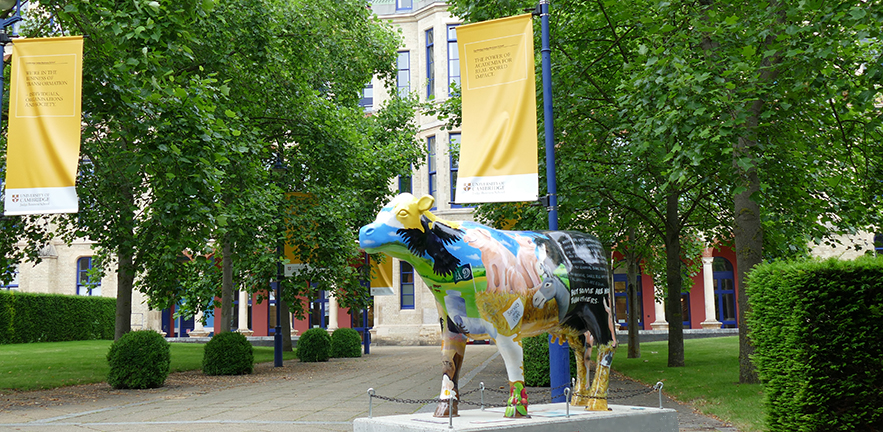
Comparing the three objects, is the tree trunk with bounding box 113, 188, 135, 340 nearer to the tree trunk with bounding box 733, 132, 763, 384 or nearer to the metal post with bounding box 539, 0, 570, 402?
the metal post with bounding box 539, 0, 570, 402

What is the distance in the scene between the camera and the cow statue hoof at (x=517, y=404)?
6.68 meters

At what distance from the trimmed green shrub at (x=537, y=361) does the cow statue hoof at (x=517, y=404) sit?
290 inches

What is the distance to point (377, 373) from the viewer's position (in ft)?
65.0

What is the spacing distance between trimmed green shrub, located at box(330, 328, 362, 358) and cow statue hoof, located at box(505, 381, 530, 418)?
840 inches

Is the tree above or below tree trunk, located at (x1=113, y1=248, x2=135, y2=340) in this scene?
above

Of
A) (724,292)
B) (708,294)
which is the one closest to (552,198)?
(708,294)

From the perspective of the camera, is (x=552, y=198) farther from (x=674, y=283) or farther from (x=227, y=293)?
(x=227, y=293)

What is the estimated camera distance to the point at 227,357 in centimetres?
1911

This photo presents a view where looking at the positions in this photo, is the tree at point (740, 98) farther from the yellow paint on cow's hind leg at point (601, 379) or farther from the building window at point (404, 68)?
the building window at point (404, 68)

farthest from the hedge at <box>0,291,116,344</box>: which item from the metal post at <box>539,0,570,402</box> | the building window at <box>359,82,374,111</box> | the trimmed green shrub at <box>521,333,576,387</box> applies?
the metal post at <box>539,0,570,402</box>

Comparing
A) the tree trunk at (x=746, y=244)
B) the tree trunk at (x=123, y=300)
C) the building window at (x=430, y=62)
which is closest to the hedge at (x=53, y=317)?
the tree trunk at (x=123, y=300)

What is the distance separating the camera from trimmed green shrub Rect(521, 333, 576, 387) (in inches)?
555

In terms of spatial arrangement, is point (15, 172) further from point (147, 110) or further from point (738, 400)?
point (738, 400)

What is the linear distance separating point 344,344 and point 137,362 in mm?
12286
